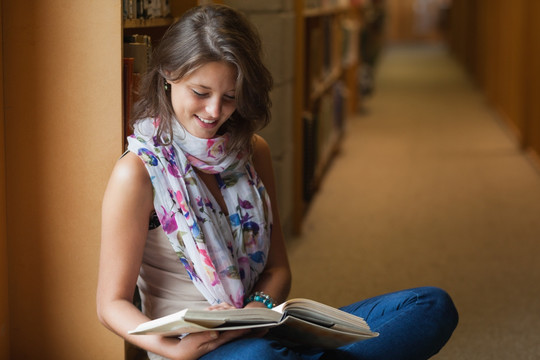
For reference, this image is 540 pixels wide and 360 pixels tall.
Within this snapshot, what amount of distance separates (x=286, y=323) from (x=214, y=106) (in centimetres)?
43

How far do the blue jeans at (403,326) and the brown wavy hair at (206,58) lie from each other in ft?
1.71

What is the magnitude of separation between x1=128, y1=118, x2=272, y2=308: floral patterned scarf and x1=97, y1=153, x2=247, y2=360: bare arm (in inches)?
2.2

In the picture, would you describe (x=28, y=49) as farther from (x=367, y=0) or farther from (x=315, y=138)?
(x=367, y=0)

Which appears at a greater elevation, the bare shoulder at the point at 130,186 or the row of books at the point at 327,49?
the row of books at the point at 327,49

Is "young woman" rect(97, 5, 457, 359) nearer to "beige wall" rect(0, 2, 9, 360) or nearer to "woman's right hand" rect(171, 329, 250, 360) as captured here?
"woman's right hand" rect(171, 329, 250, 360)

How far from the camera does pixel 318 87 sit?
4547 mm

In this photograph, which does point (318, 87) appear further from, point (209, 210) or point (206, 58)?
point (206, 58)

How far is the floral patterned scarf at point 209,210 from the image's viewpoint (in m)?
1.50

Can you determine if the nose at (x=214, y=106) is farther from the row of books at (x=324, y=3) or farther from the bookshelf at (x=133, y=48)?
the row of books at (x=324, y=3)

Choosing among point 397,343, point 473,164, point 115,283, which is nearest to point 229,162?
point 115,283

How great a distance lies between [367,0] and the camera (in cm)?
849

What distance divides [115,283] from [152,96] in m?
0.38

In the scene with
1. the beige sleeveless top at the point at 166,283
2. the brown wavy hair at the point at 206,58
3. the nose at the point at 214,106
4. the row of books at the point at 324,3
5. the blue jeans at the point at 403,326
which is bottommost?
the blue jeans at the point at 403,326

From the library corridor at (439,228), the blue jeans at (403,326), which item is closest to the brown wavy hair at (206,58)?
the blue jeans at (403,326)
